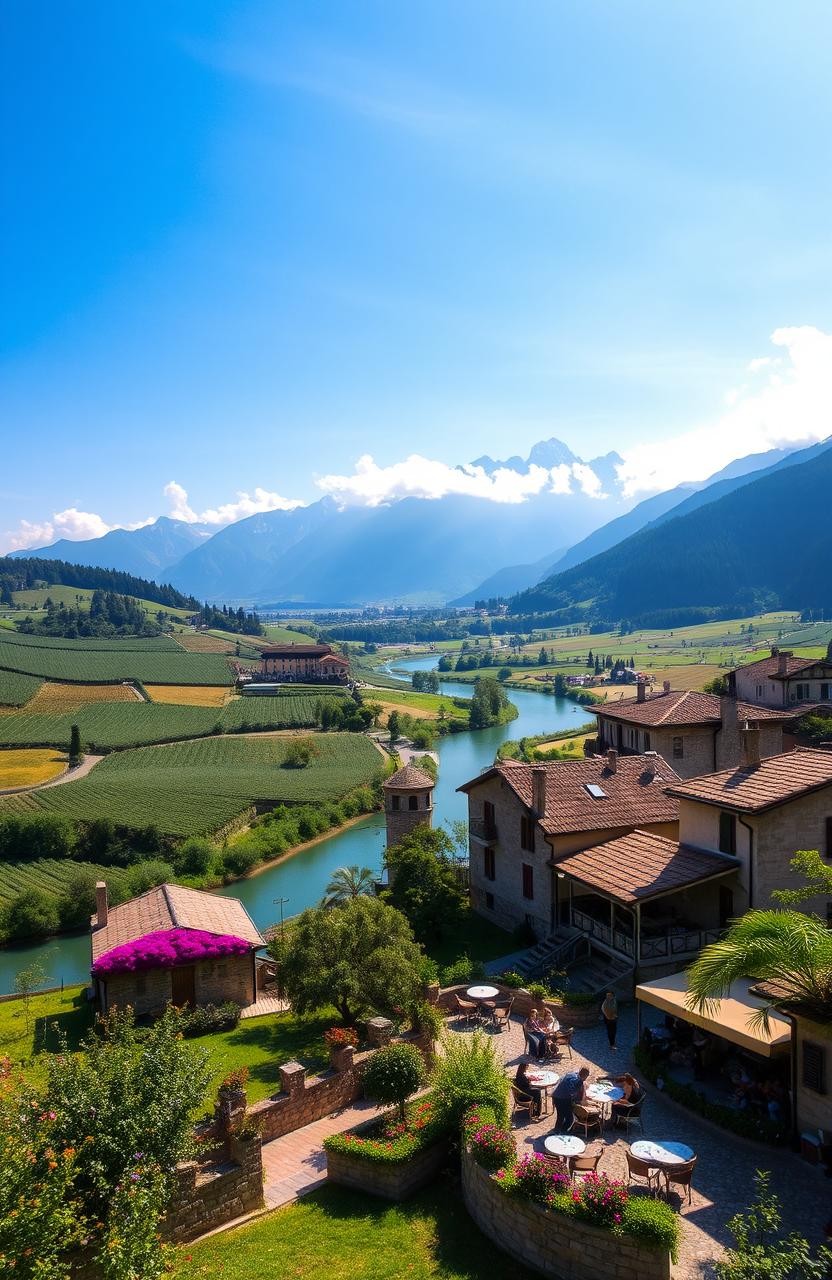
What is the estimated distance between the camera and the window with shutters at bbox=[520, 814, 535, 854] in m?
31.5

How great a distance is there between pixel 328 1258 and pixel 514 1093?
5441mm

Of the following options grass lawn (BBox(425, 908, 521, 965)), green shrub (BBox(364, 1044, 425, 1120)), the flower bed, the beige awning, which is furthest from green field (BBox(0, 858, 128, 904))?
the flower bed

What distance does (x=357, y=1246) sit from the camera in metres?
Result: 14.4

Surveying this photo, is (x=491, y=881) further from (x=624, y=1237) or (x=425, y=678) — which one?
(x=425, y=678)

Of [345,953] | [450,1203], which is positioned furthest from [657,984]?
[345,953]

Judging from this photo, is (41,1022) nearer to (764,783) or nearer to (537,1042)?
Answer: (537,1042)

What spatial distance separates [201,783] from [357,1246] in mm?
71509

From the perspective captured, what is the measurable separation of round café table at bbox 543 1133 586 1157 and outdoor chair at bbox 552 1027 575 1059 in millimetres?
6026

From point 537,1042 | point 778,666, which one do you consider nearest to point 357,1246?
point 537,1042

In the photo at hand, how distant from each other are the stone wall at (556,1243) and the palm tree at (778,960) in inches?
186

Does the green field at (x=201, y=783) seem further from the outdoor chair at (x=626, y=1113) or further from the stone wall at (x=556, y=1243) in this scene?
the stone wall at (x=556, y=1243)

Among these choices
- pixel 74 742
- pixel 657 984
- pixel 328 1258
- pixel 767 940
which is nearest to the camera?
pixel 328 1258

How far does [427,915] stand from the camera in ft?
105

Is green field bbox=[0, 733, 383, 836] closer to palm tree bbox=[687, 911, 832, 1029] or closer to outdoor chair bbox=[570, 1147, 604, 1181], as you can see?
outdoor chair bbox=[570, 1147, 604, 1181]
